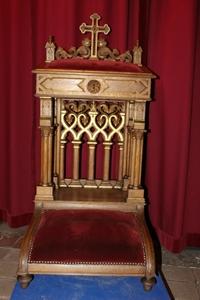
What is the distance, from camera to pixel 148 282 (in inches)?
62.3

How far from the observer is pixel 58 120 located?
2.03 metres

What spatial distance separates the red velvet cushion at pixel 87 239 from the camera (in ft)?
4.97

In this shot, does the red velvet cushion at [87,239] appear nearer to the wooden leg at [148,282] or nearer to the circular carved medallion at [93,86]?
the wooden leg at [148,282]

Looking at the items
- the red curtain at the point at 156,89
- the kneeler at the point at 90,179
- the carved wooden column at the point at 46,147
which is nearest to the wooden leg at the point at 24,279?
the kneeler at the point at 90,179

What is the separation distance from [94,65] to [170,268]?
1271 millimetres

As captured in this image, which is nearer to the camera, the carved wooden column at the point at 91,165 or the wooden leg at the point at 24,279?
the wooden leg at the point at 24,279

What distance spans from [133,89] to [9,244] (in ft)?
4.42

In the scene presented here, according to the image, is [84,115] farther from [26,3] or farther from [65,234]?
[26,3]

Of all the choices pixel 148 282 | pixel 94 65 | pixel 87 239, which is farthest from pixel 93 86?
pixel 148 282

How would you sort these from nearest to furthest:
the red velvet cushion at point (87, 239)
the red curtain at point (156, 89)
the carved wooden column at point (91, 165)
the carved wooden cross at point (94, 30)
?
the red velvet cushion at point (87, 239) → the carved wooden cross at point (94, 30) → the carved wooden column at point (91, 165) → the red curtain at point (156, 89)

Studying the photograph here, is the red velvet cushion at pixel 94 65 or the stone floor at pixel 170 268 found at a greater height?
the red velvet cushion at pixel 94 65

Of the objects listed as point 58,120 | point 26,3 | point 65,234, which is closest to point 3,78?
point 26,3

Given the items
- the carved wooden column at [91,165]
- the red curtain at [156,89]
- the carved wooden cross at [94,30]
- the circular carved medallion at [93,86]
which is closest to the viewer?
the circular carved medallion at [93,86]

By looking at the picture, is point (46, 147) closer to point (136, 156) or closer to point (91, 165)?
point (91, 165)
